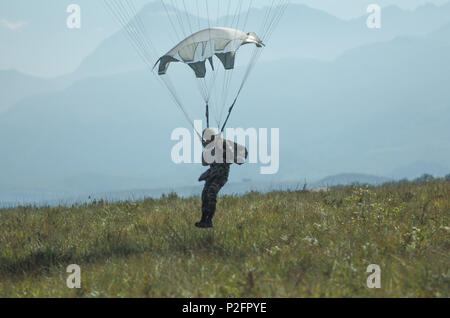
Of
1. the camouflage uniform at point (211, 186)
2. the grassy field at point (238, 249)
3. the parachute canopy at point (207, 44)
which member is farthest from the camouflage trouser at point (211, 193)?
the parachute canopy at point (207, 44)

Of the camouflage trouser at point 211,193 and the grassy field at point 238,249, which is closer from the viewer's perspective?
the grassy field at point 238,249

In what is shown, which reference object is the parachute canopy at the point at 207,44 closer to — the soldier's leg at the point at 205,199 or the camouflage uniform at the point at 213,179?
the camouflage uniform at the point at 213,179

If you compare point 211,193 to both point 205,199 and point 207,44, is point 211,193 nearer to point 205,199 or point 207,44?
point 205,199

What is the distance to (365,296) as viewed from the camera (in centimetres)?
620

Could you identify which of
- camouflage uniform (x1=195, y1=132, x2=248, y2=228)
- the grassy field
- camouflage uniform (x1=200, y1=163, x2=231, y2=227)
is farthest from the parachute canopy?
the grassy field

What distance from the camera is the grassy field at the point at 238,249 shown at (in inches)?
259

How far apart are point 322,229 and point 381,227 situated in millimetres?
1338

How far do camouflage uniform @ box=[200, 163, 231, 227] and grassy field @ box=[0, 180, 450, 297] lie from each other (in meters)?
0.40

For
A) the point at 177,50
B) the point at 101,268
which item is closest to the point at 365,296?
the point at 101,268

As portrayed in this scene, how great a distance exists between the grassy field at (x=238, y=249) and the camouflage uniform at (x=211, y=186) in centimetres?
40

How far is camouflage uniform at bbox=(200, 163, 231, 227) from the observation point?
9.98m

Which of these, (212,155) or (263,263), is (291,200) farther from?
(263,263)

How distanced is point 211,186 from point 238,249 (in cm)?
195

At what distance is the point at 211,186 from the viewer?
998 cm
